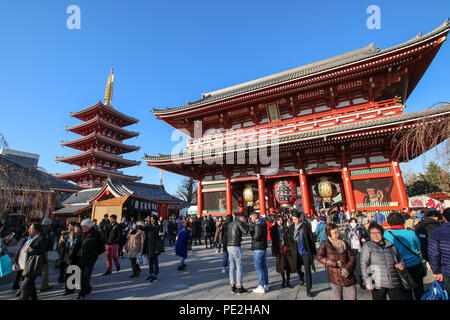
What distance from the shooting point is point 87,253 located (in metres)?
4.59

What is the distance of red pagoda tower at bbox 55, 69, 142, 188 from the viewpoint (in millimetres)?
29766

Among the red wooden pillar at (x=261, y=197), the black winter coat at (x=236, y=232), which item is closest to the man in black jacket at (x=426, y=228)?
the black winter coat at (x=236, y=232)

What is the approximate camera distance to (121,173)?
108 ft

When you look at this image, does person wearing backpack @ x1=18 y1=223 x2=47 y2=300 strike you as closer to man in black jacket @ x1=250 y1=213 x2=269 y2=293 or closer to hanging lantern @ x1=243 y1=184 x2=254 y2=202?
man in black jacket @ x1=250 y1=213 x2=269 y2=293

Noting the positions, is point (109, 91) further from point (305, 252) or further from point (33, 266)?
point (305, 252)

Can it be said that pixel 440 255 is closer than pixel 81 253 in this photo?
Yes

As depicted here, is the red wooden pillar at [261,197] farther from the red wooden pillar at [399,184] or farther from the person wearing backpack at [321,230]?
the red wooden pillar at [399,184]

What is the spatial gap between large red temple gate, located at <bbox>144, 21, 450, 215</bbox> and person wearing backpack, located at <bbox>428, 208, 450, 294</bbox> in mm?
7875

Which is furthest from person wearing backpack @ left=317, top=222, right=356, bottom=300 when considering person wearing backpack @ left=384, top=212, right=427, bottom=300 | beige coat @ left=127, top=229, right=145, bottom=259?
beige coat @ left=127, top=229, right=145, bottom=259

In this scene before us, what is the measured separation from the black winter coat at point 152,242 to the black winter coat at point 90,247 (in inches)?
47.0
